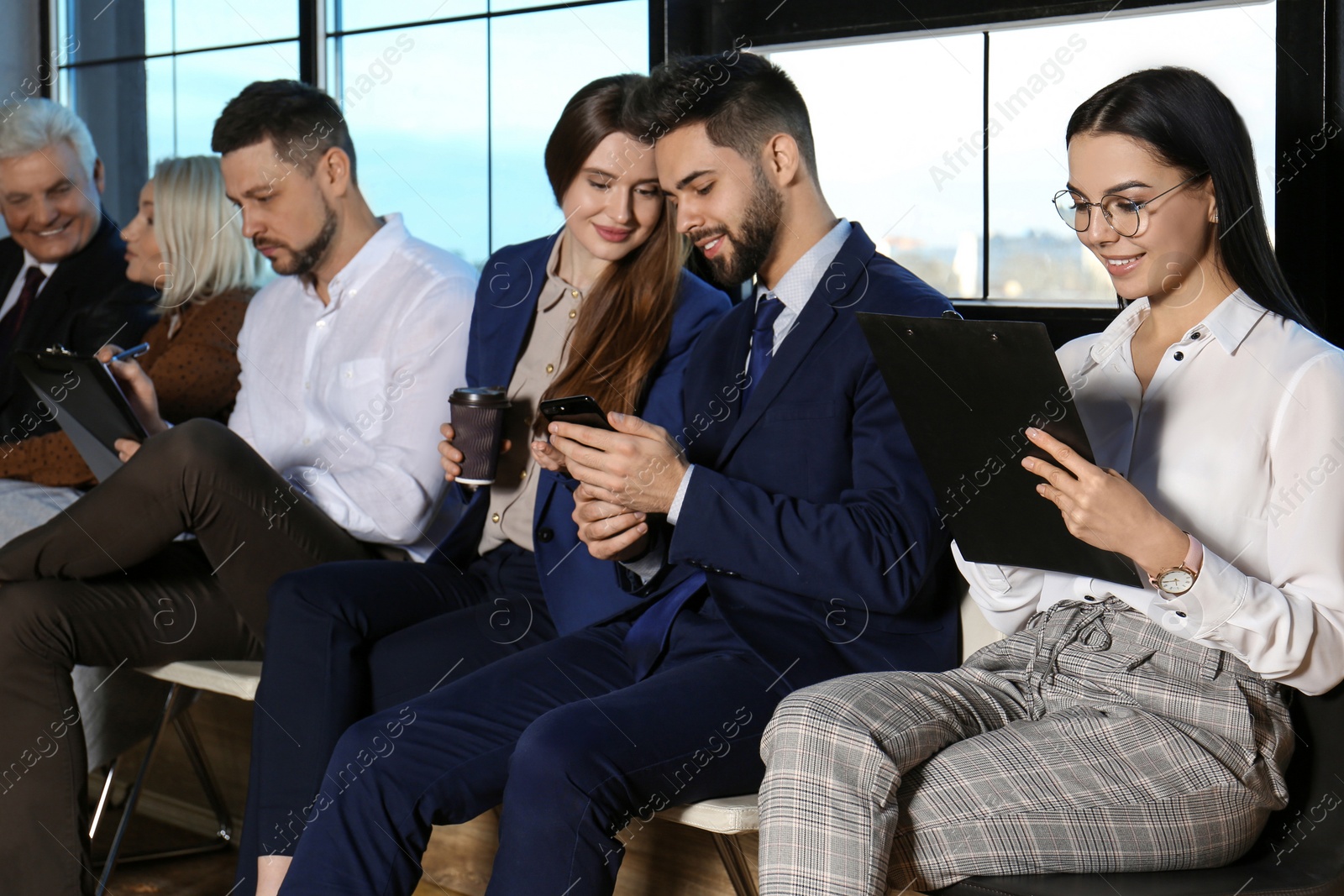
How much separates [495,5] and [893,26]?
4.80ft

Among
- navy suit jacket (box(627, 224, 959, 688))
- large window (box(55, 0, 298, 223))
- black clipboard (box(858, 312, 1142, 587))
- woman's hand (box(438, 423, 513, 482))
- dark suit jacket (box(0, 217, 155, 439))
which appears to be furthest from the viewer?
large window (box(55, 0, 298, 223))

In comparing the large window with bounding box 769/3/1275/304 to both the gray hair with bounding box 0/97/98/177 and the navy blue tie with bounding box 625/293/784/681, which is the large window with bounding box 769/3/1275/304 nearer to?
the navy blue tie with bounding box 625/293/784/681

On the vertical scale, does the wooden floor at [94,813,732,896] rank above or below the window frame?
below

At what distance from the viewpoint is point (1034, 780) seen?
139 centimetres

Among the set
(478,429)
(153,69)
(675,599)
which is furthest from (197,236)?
(153,69)

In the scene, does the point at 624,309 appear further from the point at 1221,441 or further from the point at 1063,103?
the point at 1221,441

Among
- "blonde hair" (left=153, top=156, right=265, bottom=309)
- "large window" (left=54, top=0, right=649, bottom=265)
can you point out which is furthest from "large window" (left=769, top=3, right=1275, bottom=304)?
"blonde hair" (left=153, top=156, right=265, bottom=309)

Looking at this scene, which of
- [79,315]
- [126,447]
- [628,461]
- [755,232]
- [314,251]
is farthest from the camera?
[79,315]

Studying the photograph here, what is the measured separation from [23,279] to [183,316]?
2.58ft

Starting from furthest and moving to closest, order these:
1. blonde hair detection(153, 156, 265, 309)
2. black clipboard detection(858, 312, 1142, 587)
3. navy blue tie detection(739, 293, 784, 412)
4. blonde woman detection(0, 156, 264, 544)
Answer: blonde hair detection(153, 156, 265, 309) < blonde woman detection(0, 156, 264, 544) < navy blue tie detection(739, 293, 784, 412) < black clipboard detection(858, 312, 1142, 587)

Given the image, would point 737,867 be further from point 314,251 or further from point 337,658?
point 314,251

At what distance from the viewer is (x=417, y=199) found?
362 centimetres

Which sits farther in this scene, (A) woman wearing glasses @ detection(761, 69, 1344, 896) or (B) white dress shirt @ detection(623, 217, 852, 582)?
(B) white dress shirt @ detection(623, 217, 852, 582)

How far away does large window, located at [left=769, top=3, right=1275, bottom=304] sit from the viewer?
1.99 metres
